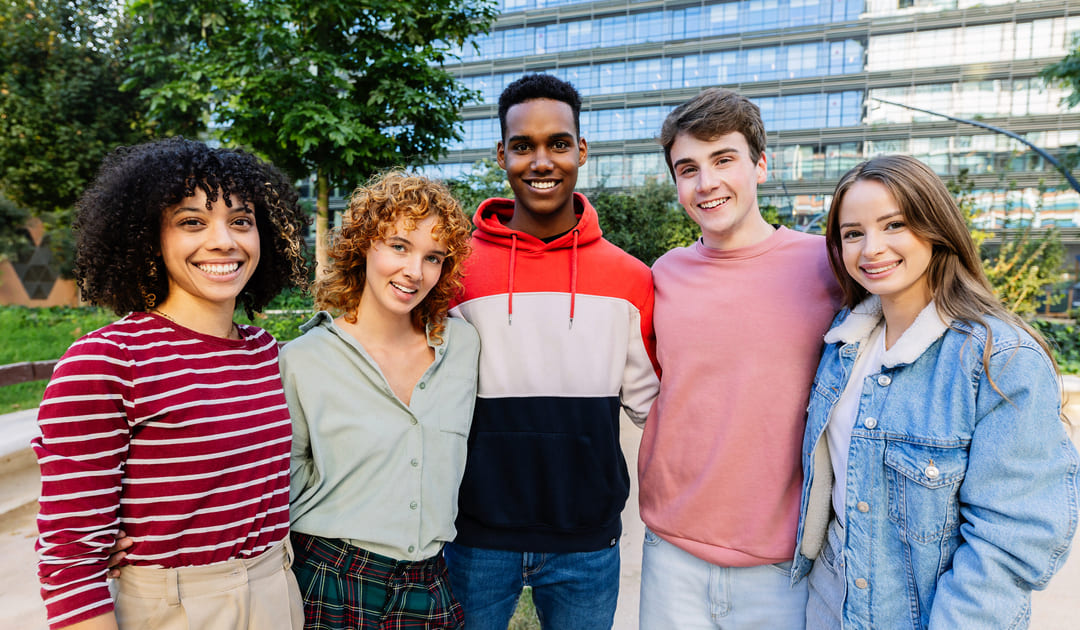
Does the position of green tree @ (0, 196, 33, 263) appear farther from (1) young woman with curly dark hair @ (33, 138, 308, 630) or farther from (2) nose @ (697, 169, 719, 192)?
(2) nose @ (697, 169, 719, 192)

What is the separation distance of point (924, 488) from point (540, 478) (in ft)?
3.70

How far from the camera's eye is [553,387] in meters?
2.06

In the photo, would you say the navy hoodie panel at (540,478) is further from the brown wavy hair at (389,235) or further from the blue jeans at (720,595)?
the brown wavy hair at (389,235)

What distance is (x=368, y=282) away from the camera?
1.99 metres

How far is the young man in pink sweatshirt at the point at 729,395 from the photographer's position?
6.22 ft

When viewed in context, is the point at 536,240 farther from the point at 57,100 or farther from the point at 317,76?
the point at 57,100

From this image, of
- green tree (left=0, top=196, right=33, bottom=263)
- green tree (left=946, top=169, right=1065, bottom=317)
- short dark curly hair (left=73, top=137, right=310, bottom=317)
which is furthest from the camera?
green tree (left=0, top=196, right=33, bottom=263)

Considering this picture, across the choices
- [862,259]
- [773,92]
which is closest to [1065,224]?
[773,92]

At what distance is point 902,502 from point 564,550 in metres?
1.05

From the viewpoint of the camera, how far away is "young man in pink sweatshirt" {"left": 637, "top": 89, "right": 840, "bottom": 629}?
1.90m

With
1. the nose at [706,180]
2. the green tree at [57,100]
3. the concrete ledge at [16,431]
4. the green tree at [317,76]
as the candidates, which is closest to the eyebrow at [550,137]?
the nose at [706,180]

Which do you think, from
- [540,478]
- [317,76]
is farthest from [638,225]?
[540,478]

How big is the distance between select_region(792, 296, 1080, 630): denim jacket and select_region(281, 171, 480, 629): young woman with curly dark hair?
1.17 m

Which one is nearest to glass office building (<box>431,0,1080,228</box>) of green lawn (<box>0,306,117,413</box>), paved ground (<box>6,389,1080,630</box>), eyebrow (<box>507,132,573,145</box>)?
green lawn (<box>0,306,117,413</box>)
